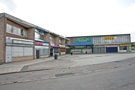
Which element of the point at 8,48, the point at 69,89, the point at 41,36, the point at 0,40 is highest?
the point at 41,36

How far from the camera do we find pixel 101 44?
43125mm

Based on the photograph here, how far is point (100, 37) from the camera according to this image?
44938mm

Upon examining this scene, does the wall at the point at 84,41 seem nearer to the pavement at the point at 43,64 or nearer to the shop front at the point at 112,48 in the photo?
the shop front at the point at 112,48

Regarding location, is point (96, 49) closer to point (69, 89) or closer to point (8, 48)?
point (8, 48)

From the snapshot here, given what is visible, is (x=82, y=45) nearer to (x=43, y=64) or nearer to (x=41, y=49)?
(x=41, y=49)

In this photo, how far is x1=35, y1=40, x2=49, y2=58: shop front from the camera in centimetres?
2006

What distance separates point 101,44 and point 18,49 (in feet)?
121

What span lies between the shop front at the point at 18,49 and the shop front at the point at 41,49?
5.46ft

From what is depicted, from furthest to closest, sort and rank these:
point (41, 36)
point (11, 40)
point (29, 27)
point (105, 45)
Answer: point (105, 45)
point (41, 36)
point (29, 27)
point (11, 40)

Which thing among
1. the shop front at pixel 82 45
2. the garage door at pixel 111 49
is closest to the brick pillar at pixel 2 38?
the shop front at pixel 82 45

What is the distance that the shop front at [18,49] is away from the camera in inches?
552

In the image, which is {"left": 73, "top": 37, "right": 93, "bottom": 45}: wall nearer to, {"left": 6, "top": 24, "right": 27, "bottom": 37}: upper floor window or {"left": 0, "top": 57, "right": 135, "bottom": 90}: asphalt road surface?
{"left": 6, "top": 24, "right": 27, "bottom": 37}: upper floor window

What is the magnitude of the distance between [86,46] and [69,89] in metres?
41.3

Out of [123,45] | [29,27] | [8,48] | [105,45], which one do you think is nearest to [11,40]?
[8,48]
